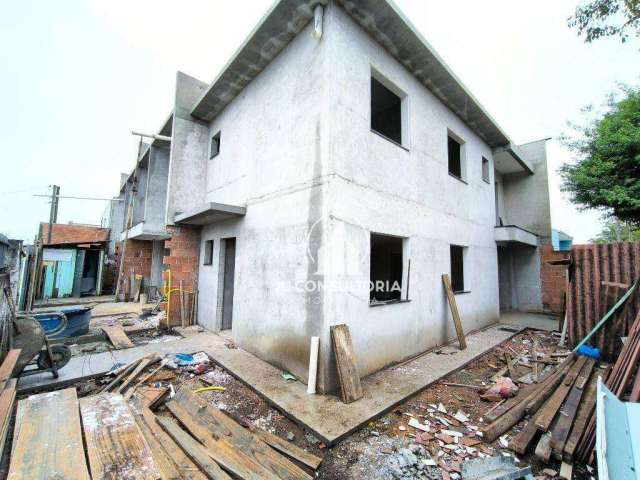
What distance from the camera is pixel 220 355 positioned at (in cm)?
519

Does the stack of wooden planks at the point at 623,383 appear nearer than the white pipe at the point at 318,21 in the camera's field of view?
Yes

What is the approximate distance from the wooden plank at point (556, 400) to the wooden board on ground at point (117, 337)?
23.5ft

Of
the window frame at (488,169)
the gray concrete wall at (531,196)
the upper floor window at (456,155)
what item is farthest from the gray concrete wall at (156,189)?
the gray concrete wall at (531,196)

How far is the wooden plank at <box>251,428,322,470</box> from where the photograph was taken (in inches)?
100

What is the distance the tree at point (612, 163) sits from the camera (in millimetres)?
8492

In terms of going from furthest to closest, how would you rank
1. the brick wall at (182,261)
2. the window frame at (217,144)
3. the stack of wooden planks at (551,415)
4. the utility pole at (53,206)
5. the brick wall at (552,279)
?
the utility pole at (53,206) → the brick wall at (552,279) → the window frame at (217,144) → the brick wall at (182,261) → the stack of wooden planks at (551,415)

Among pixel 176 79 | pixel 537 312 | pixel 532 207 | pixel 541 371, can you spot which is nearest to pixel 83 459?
pixel 541 371

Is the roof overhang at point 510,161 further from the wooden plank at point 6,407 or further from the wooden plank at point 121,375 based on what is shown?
the wooden plank at point 6,407

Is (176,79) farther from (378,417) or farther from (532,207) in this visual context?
(532,207)

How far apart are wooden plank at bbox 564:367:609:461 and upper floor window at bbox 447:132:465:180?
548cm

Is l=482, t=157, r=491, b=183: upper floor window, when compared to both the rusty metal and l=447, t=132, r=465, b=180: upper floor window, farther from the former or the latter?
the rusty metal

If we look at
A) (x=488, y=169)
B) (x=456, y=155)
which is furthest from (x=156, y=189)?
(x=488, y=169)

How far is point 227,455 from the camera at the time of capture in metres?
2.46

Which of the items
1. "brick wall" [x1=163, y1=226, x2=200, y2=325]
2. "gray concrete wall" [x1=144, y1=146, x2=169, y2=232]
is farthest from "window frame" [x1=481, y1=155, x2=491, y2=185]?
"gray concrete wall" [x1=144, y1=146, x2=169, y2=232]
